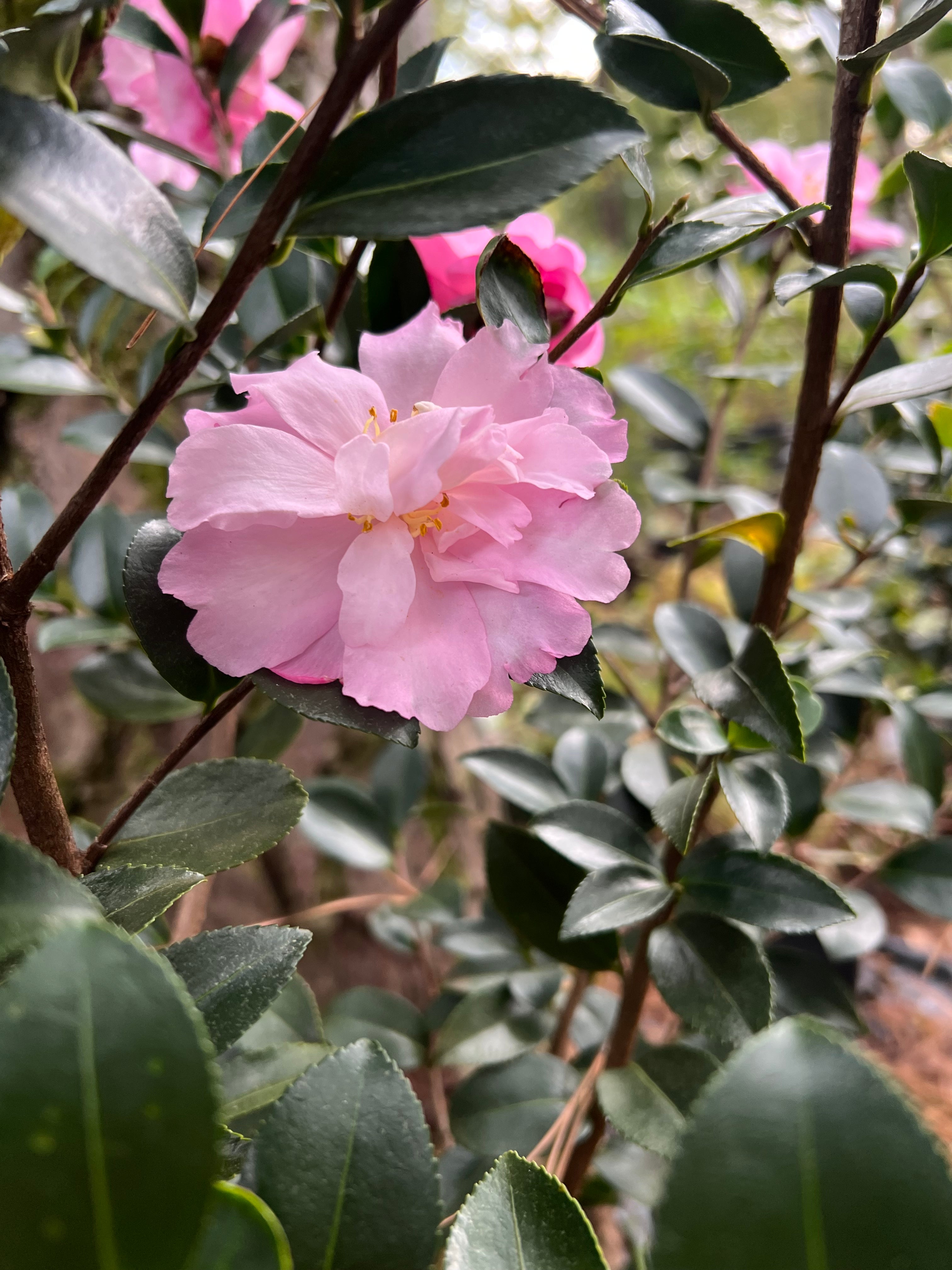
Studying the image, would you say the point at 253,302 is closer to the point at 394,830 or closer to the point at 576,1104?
the point at 394,830

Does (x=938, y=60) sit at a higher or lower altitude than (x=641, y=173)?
higher

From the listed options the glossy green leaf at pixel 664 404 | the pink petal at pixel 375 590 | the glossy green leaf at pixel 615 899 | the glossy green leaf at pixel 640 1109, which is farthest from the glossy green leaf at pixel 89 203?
the glossy green leaf at pixel 664 404

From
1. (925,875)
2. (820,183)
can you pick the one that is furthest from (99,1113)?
(820,183)

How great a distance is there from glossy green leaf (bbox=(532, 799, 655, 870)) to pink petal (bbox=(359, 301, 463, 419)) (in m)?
0.27

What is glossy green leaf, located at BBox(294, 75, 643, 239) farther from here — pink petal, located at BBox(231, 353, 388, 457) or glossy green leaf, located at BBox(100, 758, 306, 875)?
glossy green leaf, located at BBox(100, 758, 306, 875)

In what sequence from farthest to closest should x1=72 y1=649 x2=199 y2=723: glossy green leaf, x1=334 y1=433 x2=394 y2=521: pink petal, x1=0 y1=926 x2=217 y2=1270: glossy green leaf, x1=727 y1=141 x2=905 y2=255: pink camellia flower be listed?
x1=727 y1=141 x2=905 y2=255: pink camellia flower, x1=72 y1=649 x2=199 y2=723: glossy green leaf, x1=334 y1=433 x2=394 y2=521: pink petal, x1=0 y1=926 x2=217 y2=1270: glossy green leaf

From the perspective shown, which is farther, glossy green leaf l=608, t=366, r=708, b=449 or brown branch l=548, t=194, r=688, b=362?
glossy green leaf l=608, t=366, r=708, b=449

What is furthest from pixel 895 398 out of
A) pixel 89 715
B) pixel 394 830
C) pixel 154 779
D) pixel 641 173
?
pixel 89 715

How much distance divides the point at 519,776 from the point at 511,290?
0.42m

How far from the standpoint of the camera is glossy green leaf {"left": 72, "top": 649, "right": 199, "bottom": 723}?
612 millimetres

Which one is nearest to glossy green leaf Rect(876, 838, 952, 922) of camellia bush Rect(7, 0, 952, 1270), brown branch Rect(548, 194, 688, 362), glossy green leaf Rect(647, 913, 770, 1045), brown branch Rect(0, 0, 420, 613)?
camellia bush Rect(7, 0, 952, 1270)

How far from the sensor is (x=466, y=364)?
0.32 meters

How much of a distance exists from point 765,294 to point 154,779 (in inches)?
29.4

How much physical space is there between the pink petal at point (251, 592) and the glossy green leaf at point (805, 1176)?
22 centimetres
